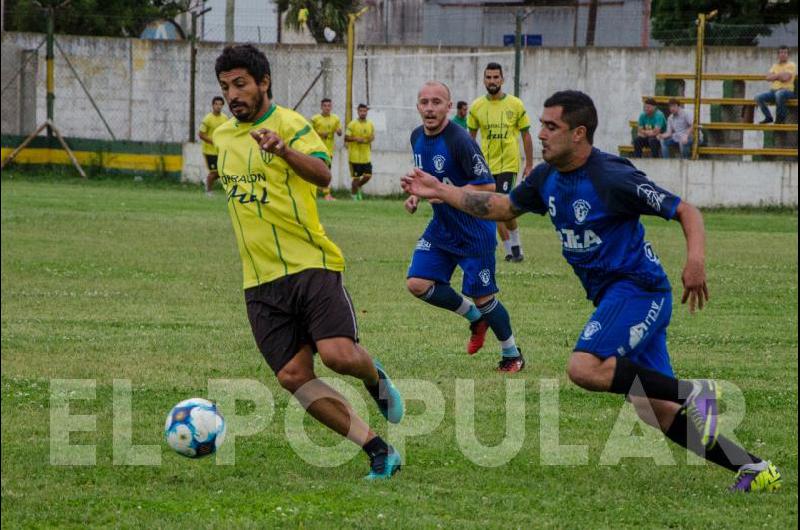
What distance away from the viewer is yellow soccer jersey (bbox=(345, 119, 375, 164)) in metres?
28.1

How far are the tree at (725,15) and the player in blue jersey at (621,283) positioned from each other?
2673cm

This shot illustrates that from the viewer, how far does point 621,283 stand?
6.27 meters

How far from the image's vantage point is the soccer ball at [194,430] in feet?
20.3

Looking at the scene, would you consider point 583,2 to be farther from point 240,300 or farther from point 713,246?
point 240,300

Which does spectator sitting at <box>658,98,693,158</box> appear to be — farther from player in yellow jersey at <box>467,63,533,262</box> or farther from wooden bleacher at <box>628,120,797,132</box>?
player in yellow jersey at <box>467,63,533,262</box>

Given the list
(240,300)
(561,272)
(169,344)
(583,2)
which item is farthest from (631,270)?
(583,2)

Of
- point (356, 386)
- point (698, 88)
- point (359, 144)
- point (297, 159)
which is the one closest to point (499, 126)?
point (356, 386)

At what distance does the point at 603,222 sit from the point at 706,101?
2172 centimetres

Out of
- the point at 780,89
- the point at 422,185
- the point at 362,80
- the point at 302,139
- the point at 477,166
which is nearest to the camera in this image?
the point at 302,139

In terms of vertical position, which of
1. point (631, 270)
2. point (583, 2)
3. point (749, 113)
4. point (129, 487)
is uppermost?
point (583, 2)

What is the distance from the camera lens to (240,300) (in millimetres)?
12797

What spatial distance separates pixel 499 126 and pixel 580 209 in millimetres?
10358

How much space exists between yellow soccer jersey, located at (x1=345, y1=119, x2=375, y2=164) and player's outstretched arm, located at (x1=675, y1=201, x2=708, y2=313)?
22268mm

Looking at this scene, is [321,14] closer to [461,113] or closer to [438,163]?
[461,113]
